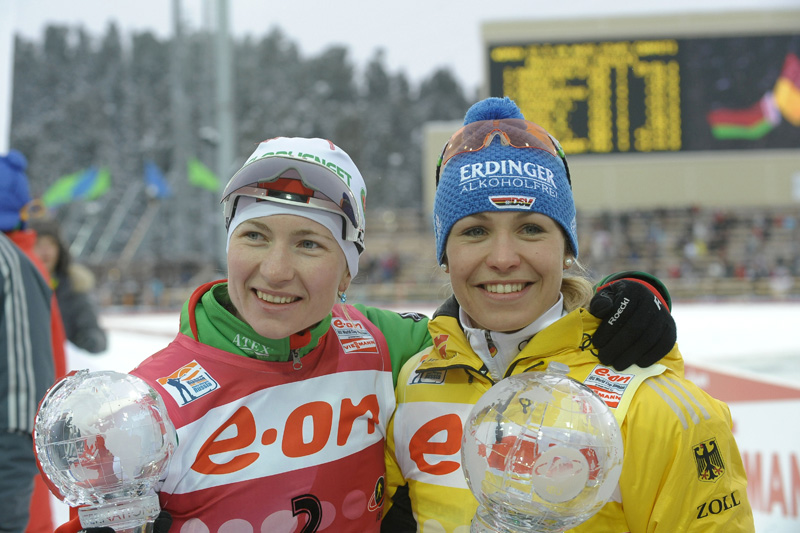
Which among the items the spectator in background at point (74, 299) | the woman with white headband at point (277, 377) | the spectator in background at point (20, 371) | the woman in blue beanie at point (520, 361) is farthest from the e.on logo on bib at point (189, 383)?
the spectator in background at point (74, 299)

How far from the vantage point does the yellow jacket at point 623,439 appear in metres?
1.39

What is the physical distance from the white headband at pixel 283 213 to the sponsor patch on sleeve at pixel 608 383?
0.67 m

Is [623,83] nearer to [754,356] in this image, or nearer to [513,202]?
[754,356]

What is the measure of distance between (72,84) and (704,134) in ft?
137

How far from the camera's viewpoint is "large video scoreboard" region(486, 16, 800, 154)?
14.0 metres

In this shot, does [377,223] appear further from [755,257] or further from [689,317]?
[689,317]

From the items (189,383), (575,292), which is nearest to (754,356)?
(575,292)

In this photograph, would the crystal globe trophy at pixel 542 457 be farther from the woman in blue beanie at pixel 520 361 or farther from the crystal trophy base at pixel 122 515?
the crystal trophy base at pixel 122 515

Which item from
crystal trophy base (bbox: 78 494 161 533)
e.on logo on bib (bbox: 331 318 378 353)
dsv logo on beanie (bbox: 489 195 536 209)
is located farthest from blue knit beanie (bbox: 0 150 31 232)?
dsv logo on beanie (bbox: 489 195 536 209)

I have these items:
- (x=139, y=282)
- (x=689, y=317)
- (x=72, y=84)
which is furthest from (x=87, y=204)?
(x=689, y=317)

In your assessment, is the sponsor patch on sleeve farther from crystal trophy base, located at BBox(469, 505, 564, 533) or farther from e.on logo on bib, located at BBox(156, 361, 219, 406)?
e.on logo on bib, located at BBox(156, 361, 219, 406)

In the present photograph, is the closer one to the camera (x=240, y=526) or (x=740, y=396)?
(x=240, y=526)

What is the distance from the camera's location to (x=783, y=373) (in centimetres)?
527

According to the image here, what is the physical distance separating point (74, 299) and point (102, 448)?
367 centimetres
